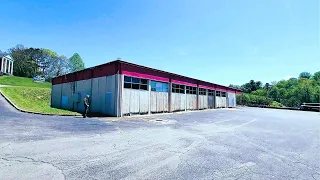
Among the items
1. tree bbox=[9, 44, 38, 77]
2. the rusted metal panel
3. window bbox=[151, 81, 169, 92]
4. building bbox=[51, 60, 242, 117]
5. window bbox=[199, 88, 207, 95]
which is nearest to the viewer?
building bbox=[51, 60, 242, 117]

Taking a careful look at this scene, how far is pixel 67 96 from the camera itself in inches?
928

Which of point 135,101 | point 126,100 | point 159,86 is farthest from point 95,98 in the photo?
point 159,86

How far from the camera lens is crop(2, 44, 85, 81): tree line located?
238 feet

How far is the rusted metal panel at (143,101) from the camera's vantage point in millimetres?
17938

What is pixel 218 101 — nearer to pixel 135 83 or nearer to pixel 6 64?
pixel 135 83

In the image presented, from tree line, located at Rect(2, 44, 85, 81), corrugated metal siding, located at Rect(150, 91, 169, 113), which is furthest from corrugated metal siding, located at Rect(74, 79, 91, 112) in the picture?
tree line, located at Rect(2, 44, 85, 81)

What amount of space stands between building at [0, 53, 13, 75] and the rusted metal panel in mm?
63300

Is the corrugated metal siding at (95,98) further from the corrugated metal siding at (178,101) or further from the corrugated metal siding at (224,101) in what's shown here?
the corrugated metal siding at (224,101)

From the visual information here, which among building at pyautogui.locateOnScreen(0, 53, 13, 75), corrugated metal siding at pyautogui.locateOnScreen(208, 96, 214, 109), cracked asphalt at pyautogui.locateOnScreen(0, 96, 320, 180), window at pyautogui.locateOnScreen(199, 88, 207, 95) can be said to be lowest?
cracked asphalt at pyautogui.locateOnScreen(0, 96, 320, 180)

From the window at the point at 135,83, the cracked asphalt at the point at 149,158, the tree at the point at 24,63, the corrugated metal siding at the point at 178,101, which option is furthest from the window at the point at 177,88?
the tree at the point at 24,63

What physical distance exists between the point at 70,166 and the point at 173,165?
93.0 inches

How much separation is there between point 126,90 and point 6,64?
224 ft

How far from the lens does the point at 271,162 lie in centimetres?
536

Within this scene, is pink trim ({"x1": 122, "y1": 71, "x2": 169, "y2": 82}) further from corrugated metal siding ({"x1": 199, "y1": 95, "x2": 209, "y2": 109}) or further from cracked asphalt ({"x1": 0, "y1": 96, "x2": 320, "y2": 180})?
cracked asphalt ({"x1": 0, "y1": 96, "x2": 320, "y2": 180})
